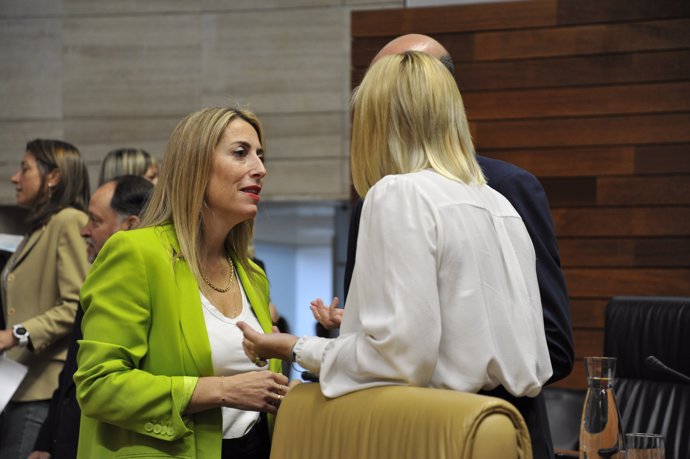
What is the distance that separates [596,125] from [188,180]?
3734mm

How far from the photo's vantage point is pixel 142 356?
2.12 m

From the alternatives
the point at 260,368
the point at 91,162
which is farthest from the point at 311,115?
the point at 260,368

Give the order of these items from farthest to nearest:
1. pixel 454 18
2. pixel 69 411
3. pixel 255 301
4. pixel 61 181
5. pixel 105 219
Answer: pixel 454 18 < pixel 61 181 < pixel 105 219 < pixel 69 411 < pixel 255 301

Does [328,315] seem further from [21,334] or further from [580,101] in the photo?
[580,101]

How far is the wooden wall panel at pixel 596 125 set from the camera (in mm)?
5441

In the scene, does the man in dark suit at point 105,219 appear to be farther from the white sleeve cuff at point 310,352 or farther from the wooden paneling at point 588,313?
the wooden paneling at point 588,313

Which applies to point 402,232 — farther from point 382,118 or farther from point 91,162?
point 91,162

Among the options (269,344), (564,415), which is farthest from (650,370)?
(269,344)

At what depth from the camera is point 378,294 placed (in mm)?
1621

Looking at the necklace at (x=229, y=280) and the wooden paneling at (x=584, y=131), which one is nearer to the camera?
the necklace at (x=229, y=280)

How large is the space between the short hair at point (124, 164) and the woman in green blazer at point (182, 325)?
2.06 meters

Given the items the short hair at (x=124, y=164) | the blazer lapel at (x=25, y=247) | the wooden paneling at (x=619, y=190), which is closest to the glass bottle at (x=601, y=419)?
the blazer lapel at (x=25, y=247)

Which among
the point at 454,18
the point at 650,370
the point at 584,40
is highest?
the point at 454,18

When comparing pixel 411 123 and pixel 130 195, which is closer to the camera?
pixel 411 123
